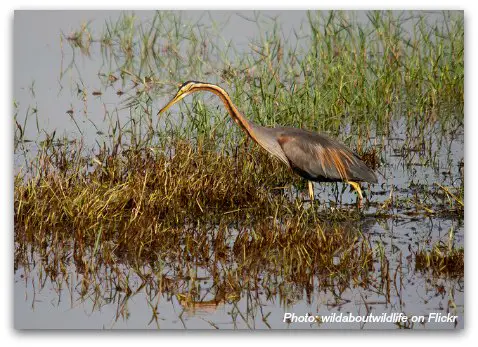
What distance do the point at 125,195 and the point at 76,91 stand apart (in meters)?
1.38

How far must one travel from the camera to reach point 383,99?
7.82m

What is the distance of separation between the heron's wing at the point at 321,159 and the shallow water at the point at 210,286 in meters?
0.23

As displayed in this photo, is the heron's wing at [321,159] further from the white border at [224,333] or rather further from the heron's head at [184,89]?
the white border at [224,333]

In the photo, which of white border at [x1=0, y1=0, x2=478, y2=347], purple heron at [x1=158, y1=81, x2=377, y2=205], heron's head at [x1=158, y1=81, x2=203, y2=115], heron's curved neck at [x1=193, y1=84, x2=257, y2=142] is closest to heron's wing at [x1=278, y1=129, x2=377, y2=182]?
purple heron at [x1=158, y1=81, x2=377, y2=205]

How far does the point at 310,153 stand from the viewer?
7.70 m

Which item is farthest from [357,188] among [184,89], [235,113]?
[184,89]

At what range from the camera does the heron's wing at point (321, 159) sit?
771 cm

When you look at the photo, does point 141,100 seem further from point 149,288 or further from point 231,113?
point 149,288

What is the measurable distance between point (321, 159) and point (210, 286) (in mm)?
1497

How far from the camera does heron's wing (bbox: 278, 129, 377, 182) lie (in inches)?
303

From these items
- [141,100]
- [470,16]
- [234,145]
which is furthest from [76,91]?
[470,16]

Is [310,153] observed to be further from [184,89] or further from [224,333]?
[224,333]

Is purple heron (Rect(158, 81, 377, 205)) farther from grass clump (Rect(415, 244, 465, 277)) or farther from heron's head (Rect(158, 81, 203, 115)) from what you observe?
grass clump (Rect(415, 244, 465, 277))

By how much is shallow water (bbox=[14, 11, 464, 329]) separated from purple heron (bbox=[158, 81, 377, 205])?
9.3 inches
